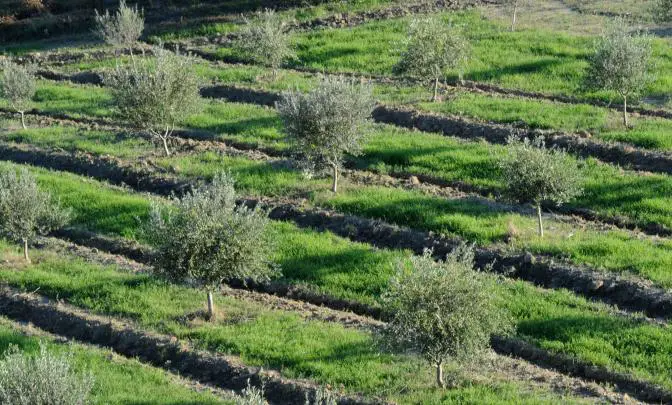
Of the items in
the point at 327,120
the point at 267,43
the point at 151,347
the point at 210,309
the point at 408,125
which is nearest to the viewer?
the point at 151,347

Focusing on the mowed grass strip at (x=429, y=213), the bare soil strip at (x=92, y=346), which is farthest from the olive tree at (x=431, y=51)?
the bare soil strip at (x=92, y=346)

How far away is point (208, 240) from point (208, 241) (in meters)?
0.03

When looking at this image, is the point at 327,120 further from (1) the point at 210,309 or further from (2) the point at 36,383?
(2) the point at 36,383

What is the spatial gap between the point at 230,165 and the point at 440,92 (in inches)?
503

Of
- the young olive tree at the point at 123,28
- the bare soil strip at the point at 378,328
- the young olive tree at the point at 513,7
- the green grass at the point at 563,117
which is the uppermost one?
the young olive tree at the point at 513,7

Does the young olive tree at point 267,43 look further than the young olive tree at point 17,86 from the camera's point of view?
Yes

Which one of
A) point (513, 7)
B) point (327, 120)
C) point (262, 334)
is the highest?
point (513, 7)

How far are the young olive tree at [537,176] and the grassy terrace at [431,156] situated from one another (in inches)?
130

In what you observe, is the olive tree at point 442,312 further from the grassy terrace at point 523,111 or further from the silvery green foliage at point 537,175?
the grassy terrace at point 523,111

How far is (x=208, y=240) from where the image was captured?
36.2 m

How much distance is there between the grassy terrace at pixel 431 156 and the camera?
4422cm

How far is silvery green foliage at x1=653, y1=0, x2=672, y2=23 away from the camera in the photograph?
6227cm

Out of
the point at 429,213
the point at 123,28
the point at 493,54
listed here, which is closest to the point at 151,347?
the point at 429,213

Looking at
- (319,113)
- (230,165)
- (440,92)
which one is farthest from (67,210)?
(440,92)
